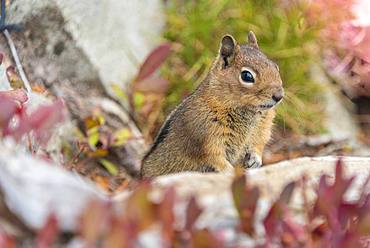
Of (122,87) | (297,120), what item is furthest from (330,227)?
(297,120)

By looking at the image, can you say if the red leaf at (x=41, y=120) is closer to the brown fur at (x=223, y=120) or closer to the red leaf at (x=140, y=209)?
the red leaf at (x=140, y=209)

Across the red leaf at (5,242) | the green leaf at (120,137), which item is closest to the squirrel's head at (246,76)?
the green leaf at (120,137)

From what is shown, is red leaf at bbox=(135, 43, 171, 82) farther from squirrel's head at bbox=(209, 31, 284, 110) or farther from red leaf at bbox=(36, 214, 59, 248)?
squirrel's head at bbox=(209, 31, 284, 110)

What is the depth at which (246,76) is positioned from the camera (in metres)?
4.31

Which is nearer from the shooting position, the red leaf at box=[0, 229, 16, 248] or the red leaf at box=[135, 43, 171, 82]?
the red leaf at box=[0, 229, 16, 248]

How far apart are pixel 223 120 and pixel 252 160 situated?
0.83ft

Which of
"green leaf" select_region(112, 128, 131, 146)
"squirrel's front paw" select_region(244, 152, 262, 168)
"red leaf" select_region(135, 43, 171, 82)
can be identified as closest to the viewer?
"red leaf" select_region(135, 43, 171, 82)

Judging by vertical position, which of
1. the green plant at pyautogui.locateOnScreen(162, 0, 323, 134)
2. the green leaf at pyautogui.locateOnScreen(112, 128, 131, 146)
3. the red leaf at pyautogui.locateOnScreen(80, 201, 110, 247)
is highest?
the red leaf at pyautogui.locateOnScreen(80, 201, 110, 247)

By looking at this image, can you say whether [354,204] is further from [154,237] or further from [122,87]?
[122,87]

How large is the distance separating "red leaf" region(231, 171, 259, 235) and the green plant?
4.59m

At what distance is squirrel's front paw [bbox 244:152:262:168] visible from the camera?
14.2 feet

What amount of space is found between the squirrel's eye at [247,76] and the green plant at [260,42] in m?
1.92

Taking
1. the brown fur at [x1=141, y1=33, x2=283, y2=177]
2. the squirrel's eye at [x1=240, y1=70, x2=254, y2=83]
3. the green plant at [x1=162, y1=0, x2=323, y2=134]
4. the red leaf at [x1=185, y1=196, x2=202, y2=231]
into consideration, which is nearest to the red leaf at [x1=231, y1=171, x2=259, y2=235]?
the red leaf at [x1=185, y1=196, x2=202, y2=231]

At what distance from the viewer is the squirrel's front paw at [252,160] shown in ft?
14.2
